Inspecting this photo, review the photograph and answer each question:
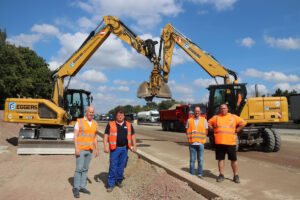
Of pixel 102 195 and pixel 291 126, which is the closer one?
pixel 102 195

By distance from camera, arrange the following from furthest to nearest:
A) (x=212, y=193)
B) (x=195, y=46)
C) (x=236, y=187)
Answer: (x=195, y=46)
(x=236, y=187)
(x=212, y=193)

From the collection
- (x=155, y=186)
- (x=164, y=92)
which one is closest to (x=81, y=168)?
(x=155, y=186)

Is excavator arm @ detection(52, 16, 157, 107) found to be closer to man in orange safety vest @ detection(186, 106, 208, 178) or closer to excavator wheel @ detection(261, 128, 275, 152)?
excavator wheel @ detection(261, 128, 275, 152)

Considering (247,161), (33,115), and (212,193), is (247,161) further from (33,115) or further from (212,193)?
(33,115)

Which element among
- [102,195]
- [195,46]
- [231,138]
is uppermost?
[195,46]

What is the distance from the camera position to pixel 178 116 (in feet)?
90.9

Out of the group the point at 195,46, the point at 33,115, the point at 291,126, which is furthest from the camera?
the point at 291,126

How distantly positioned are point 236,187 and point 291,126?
25788 millimetres

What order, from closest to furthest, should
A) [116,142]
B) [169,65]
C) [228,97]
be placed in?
1. [116,142]
2. [228,97]
3. [169,65]

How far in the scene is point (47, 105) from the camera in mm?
11383

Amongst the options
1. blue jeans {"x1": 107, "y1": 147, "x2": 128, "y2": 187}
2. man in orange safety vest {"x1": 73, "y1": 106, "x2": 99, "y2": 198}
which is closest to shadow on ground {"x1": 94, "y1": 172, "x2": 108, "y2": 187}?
blue jeans {"x1": 107, "y1": 147, "x2": 128, "y2": 187}

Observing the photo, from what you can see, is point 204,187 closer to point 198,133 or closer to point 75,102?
point 198,133

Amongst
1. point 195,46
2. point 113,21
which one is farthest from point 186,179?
point 113,21

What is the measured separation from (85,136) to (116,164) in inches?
36.6
